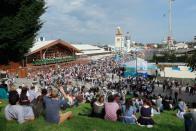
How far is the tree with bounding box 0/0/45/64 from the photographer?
25797mm

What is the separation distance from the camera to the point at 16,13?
88.0ft

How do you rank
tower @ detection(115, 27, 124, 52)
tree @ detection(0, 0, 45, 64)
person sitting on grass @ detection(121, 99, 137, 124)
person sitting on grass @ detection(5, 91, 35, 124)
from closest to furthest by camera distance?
person sitting on grass @ detection(5, 91, 35, 124), person sitting on grass @ detection(121, 99, 137, 124), tree @ detection(0, 0, 45, 64), tower @ detection(115, 27, 124, 52)

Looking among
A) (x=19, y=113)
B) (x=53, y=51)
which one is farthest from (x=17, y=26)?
(x=53, y=51)

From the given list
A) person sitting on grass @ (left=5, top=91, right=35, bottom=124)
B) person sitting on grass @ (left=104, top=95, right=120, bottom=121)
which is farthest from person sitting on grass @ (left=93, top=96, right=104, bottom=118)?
person sitting on grass @ (left=5, top=91, right=35, bottom=124)

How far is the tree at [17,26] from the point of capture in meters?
25.8

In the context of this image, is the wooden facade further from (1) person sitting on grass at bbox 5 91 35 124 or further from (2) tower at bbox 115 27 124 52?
(2) tower at bbox 115 27 124 52

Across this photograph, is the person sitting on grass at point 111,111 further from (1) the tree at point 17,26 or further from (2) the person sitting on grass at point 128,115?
(1) the tree at point 17,26

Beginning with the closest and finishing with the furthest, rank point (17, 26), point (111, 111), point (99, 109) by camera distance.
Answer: point (111, 111) < point (99, 109) < point (17, 26)

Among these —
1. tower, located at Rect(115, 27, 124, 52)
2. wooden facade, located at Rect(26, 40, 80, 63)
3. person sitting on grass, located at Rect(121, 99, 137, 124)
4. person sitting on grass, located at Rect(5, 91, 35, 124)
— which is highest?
tower, located at Rect(115, 27, 124, 52)

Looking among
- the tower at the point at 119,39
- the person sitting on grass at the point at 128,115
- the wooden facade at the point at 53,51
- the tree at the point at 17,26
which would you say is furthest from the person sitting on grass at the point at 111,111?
the tower at the point at 119,39

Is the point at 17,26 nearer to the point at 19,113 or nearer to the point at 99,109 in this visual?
the point at 99,109

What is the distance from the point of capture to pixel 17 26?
86.0 ft

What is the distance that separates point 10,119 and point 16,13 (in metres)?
17.6

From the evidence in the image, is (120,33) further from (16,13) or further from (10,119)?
(10,119)
